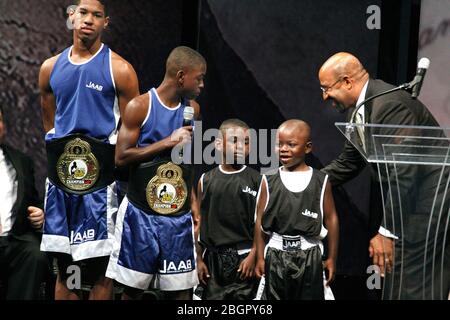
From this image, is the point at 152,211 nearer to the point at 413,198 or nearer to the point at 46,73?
the point at 46,73

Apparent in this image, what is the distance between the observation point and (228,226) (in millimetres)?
5012

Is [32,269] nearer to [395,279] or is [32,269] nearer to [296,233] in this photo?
[296,233]

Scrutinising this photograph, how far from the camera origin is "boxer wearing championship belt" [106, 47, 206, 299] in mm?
4160

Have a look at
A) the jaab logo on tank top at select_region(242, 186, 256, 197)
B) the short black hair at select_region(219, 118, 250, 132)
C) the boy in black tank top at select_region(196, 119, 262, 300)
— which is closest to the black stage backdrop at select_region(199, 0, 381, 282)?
the short black hair at select_region(219, 118, 250, 132)

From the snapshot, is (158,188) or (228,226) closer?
(158,188)

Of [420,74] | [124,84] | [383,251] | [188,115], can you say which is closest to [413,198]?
[383,251]

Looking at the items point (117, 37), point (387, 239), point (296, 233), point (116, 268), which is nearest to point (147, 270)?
point (116, 268)

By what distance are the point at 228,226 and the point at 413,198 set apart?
6.18ft

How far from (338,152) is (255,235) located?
126cm

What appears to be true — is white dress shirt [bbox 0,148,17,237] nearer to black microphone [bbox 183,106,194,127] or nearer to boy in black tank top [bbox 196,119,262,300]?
black microphone [bbox 183,106,194,127]

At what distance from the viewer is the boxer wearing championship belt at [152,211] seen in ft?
13.6

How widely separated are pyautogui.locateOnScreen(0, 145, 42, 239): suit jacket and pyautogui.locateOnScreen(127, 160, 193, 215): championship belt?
0.57m

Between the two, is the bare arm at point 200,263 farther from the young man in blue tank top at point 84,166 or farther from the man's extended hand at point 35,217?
the man's extended hand at point 35,217

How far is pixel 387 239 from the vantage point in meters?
→ 3.30
